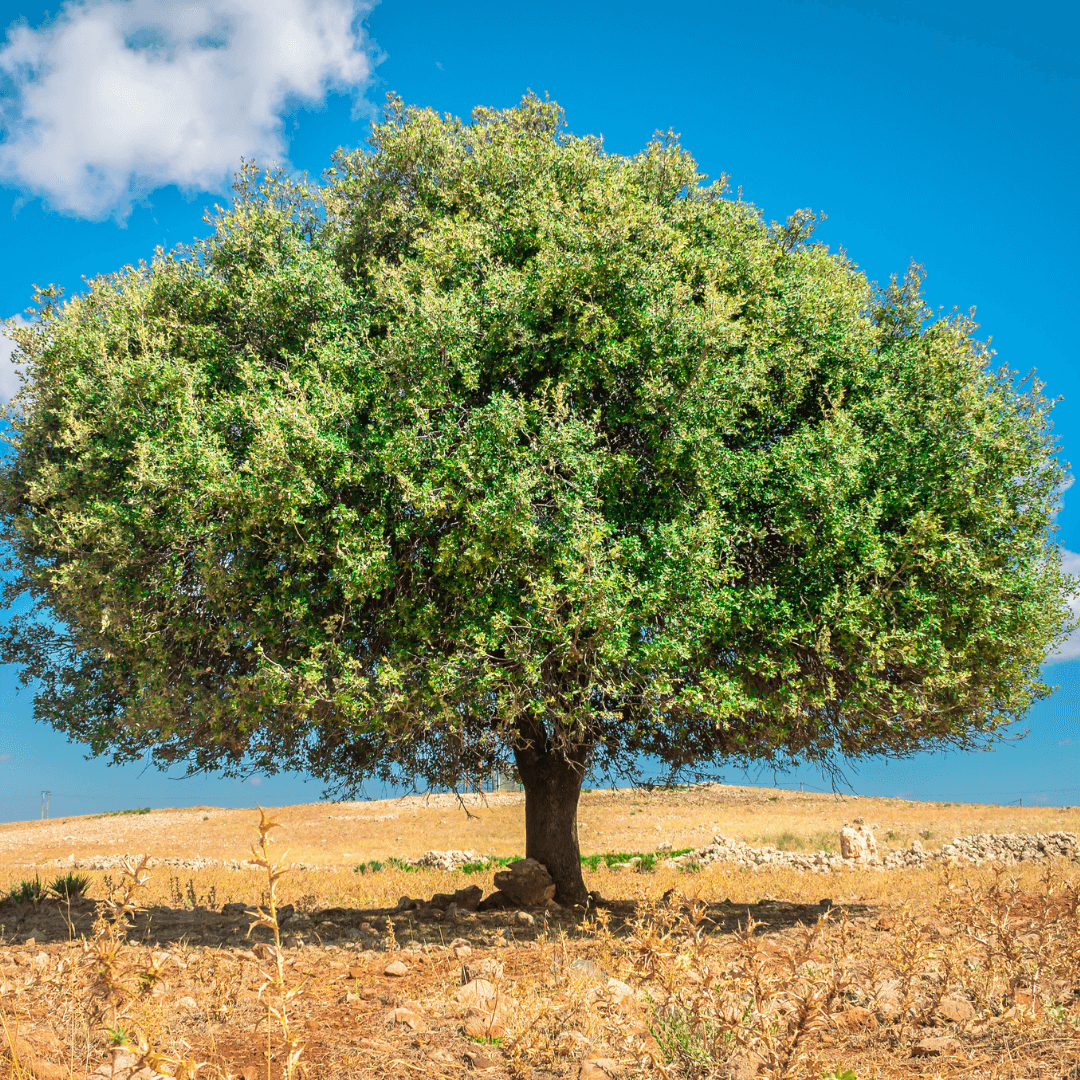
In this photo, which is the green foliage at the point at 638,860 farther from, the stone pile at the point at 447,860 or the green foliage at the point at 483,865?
the stone pile at the point at 447,860

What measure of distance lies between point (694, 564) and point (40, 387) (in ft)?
44.9

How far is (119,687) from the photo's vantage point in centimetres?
1434

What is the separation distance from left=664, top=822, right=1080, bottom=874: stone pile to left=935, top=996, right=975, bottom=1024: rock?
2066cm

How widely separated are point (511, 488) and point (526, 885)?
28.5 ft

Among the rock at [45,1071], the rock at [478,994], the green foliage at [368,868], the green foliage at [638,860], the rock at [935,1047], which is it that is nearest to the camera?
the rock at [45,1071]

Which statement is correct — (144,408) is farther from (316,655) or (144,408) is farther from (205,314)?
(316,655)

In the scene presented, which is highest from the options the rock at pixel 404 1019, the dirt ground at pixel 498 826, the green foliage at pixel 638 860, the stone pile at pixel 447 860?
the rock at pixel 404 1019

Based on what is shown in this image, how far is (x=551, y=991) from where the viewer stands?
25.1 feet

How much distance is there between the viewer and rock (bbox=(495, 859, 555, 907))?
50.4 feet

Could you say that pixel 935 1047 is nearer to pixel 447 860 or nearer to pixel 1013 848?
pixel 447 860

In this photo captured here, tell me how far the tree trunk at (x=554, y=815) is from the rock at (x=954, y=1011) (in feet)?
32.3

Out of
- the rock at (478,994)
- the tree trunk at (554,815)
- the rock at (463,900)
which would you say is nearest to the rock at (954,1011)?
the rock at (478,994)

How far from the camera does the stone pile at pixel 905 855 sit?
26438mm

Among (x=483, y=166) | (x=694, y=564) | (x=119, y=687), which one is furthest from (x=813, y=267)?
(x=119, y=687)
